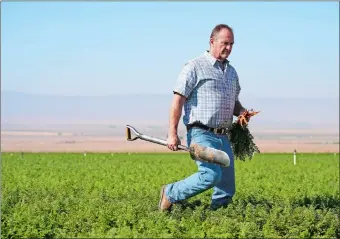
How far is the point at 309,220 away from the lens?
6961 millimetres

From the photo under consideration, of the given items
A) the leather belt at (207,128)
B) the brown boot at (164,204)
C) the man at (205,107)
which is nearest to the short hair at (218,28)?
the man at (205,107)

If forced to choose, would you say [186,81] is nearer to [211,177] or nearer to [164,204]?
[211,177]

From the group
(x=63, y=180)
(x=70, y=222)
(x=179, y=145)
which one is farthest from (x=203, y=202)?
(x=63, y=180)

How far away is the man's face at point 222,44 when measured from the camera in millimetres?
7434

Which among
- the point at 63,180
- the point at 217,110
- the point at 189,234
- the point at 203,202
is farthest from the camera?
the point at 63,180

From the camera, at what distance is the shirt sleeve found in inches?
289

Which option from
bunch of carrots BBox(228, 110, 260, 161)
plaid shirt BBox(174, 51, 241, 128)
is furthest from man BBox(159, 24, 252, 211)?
bunch of carrots BBox(228, 110, 260, 161)

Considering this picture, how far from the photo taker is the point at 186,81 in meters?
7.38

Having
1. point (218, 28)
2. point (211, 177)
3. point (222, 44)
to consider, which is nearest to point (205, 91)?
point (222, 44)

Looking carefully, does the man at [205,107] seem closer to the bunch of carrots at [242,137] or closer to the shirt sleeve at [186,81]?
the shirt sleeve at [186,81]

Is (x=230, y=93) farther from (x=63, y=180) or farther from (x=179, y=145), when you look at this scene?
(x=63, y=180)

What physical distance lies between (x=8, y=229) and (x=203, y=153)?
221cm

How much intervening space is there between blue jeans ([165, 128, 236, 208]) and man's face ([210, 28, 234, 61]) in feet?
2.92

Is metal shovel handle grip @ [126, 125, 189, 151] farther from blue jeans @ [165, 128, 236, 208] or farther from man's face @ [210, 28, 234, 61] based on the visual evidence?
man's face @ [210, 28, 234, 61]
